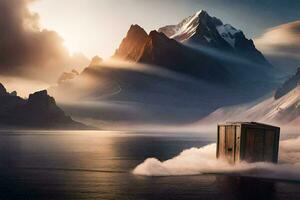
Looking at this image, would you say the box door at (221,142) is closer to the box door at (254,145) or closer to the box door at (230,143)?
the box door at (230,143)

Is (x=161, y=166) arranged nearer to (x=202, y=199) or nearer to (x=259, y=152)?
(x=259, y=152)

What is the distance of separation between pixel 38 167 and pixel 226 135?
6380 cm

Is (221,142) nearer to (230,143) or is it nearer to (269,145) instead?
(230,143)

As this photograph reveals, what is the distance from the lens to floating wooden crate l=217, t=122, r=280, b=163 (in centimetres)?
11850

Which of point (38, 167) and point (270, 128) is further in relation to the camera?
point (38, 167)

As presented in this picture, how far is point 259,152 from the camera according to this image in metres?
120

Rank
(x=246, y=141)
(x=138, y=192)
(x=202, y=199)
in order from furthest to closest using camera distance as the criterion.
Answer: (x=246, y=141) → (x=138, y=192) → (x=202, y=199)

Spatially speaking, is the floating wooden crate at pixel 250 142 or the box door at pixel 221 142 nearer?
the floating wooden crate at pixel 250 142

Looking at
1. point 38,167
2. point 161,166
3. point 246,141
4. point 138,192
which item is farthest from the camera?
point 38,167

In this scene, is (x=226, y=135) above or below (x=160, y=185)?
above

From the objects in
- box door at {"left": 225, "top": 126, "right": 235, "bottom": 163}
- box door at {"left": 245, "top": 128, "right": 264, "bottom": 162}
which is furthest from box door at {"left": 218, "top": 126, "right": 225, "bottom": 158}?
box door at {"left": 245, "top": 128, "right": 264, "bottom": 162}

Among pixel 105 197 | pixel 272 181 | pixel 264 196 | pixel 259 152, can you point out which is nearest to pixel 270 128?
pixel 259 152

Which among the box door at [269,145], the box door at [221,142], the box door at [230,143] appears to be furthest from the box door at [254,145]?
the box door at [221,142]

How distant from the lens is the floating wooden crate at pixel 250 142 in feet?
389
